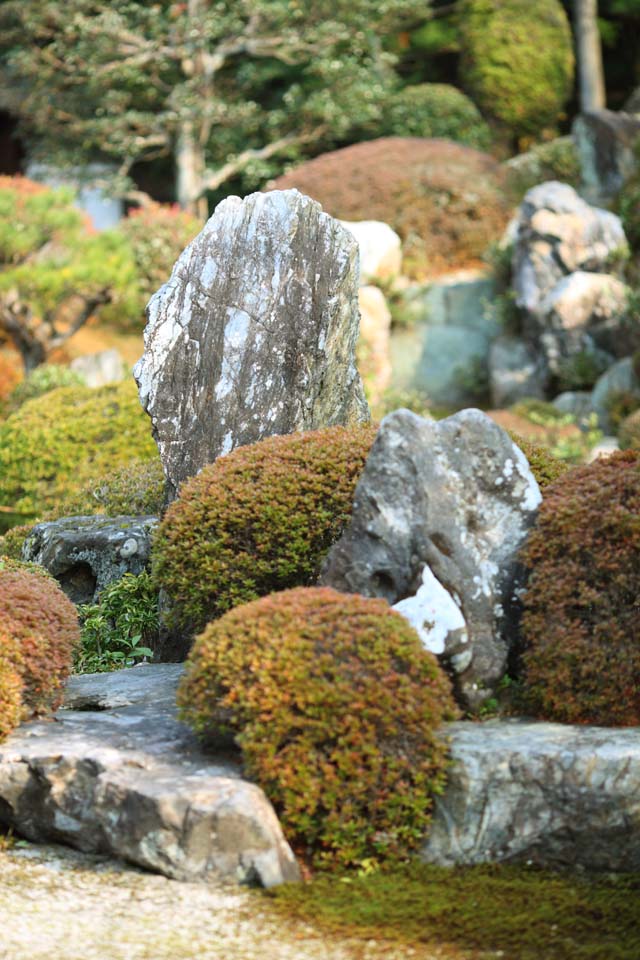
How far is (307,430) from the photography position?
21.8 ft

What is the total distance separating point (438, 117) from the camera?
804 inches

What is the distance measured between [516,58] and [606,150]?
402 centimetres

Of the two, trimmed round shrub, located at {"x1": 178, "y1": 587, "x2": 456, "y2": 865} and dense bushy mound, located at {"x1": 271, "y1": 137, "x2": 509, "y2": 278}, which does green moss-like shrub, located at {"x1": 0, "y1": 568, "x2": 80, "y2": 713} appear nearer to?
trimmed round shrub, located at {"x1": 178, "y1": 587, "x2": 456, "y2": 865}

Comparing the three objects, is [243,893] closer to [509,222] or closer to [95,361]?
[95,361]

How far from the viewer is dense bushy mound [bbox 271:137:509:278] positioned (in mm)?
17297

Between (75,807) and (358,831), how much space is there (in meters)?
1.06

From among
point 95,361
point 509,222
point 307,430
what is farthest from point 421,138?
point 307,430

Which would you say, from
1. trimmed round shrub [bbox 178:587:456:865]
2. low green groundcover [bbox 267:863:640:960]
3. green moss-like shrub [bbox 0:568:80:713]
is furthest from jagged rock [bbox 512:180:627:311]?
low green groundcover [bbox 267:863:640:960]

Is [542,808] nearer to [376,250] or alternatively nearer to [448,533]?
[448,533]

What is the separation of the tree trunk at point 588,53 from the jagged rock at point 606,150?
3.73m

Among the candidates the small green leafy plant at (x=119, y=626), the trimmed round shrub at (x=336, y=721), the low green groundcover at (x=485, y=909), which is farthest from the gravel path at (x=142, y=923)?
the small green leafy plant at (x=119, y=626)

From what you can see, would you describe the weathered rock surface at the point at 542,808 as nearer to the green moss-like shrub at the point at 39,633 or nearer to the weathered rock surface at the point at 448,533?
the weathered rock surface at the point at 448,533

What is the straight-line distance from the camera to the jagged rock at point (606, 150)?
16.8 metres

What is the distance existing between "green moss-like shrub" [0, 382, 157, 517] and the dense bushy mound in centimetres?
836
